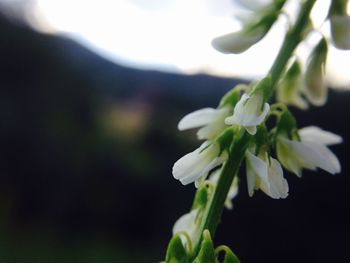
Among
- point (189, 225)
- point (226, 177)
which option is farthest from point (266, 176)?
point (189, 225)

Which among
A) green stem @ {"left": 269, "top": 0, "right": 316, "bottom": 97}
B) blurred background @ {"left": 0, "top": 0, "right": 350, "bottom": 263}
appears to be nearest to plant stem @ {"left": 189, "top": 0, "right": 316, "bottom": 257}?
green stem @ {"left": 269, "top": 0, "right": 316, "bottom": 97}

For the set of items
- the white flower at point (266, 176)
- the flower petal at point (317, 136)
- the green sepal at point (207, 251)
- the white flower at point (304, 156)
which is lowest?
the green sepal at point (207, 251)

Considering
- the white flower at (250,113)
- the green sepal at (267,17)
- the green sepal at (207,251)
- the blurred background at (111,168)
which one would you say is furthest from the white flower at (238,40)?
the blurred background at (111,168)

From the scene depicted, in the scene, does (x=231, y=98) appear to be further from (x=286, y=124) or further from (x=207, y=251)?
(x=207, y=251)

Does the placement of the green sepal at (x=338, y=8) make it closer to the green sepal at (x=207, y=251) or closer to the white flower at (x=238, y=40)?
the white flower at (x=238, y=40)

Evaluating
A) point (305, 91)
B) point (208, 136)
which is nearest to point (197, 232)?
point (208, 136)

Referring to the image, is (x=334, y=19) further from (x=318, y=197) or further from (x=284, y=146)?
(x=318, y=197)

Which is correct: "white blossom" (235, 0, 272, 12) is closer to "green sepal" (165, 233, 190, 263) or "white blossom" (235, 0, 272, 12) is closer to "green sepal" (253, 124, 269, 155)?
"green sepal" (253, 124, 269, 155)
